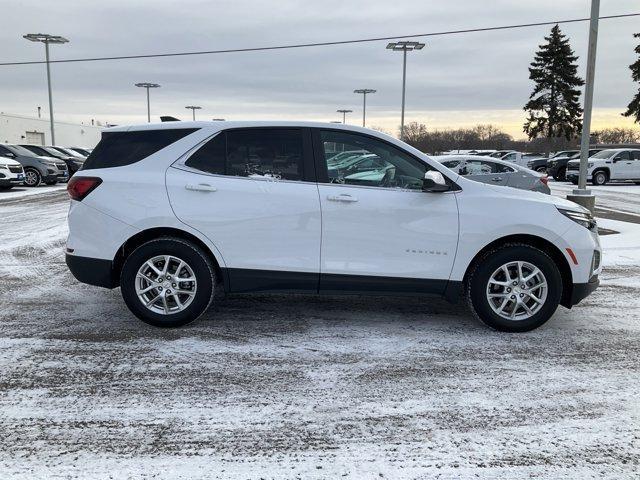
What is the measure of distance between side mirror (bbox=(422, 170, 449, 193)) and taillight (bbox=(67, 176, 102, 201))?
2.87 metres

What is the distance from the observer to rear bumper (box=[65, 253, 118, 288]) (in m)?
4.91

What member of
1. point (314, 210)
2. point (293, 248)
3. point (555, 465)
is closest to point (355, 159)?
point (314, 210)

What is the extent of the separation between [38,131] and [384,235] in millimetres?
74180

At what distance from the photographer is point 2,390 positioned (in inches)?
145

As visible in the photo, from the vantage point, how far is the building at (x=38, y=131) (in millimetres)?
61459

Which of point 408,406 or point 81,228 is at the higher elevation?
point 81,228

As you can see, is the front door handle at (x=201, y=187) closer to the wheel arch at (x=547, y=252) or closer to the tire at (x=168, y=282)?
the tire at (x=168, y=282)

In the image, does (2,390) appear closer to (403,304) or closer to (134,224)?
(134,224)

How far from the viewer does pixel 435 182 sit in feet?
15.4

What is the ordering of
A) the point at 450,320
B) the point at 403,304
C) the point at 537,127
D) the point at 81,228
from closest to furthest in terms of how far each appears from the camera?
the point at 81,228 → the point at 450,320 → the point at 403,304 → the point at 537,127

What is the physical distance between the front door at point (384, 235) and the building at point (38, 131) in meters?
52.6

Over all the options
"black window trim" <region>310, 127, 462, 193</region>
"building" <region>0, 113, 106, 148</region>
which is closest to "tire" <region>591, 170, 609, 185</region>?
"black window trim" <region>310, 127, 462, 193</region>

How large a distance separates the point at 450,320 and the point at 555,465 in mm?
2509

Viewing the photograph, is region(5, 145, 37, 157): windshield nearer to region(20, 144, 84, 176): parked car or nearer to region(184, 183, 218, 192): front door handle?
region(20, 144, 84, 176): parked car
